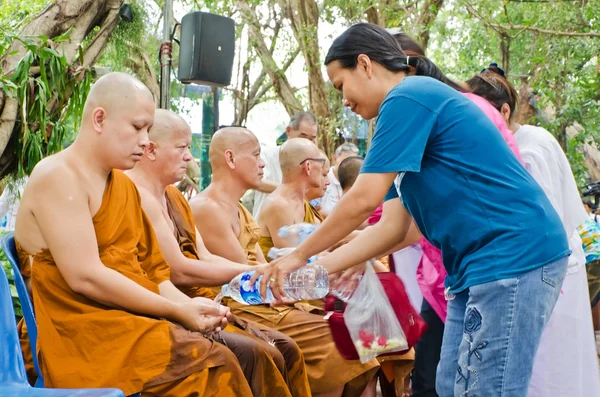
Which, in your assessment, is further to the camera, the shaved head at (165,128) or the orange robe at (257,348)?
the shaved head at (165,128)

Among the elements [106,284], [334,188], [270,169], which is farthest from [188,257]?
[334,188]

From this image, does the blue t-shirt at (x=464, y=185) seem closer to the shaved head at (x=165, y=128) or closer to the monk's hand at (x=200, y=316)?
the monk's hand at (x=200, y=316)

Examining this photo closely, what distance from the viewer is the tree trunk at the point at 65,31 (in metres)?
5.05

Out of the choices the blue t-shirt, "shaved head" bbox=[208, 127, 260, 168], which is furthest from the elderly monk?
the blue t-shirt

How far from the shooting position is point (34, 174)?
2.55 meters

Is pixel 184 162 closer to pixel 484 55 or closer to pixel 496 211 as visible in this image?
pixel 496 211

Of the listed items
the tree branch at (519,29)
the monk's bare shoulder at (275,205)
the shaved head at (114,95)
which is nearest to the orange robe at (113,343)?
the shaved head at (114,95)

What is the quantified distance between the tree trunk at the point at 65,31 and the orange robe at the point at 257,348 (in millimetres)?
1810

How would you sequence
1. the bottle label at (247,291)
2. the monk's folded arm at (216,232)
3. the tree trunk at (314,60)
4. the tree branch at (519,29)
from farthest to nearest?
1. the tree trunk at (314,60)
2. the tree branch at (519,29)
3. the monk's folded arm at (216,232)
4. the bottle label at (247,291)

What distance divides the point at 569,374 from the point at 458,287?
71.6 inches

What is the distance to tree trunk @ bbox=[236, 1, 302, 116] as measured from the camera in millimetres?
11570

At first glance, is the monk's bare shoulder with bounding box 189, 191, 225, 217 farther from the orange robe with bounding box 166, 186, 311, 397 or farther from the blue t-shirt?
the blue t-shirt

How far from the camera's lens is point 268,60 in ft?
38.4

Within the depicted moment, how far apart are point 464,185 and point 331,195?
4269 mm
